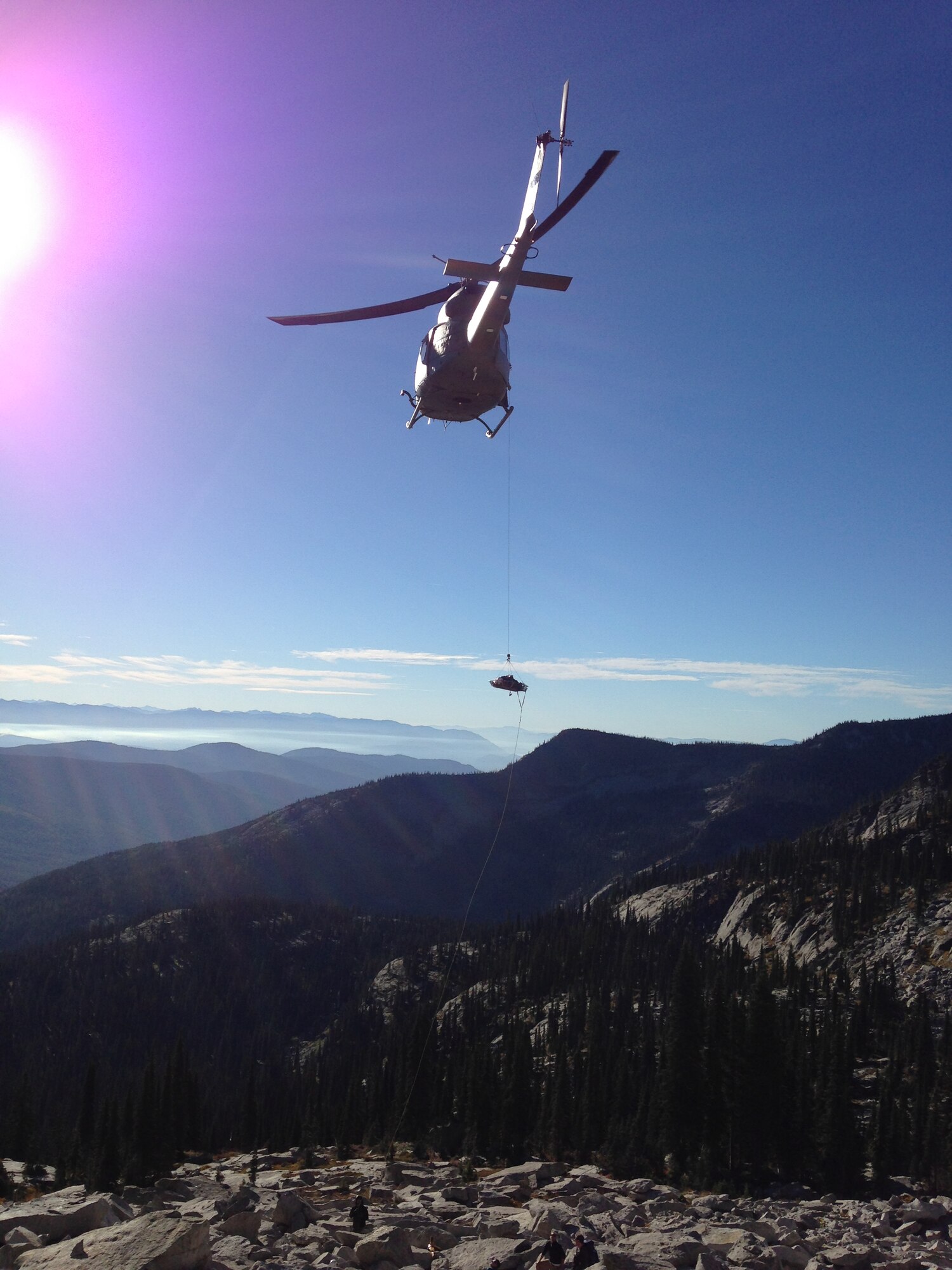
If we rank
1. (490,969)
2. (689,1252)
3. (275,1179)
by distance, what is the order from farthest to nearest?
1. (490,969)
2. (275,1179)
3. (689,1252)

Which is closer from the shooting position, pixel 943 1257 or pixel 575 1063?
pixel 943 1257

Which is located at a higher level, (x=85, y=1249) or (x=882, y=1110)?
(x=85, y=1249)

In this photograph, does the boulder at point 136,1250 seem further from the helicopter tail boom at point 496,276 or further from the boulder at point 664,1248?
the helicopter tail boom at point 496,276

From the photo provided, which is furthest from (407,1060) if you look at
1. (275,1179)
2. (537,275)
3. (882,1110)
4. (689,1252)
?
(537,275)

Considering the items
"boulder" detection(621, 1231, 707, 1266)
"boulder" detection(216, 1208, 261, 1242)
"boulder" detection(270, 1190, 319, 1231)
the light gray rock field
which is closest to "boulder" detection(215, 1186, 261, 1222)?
the light gray rock field

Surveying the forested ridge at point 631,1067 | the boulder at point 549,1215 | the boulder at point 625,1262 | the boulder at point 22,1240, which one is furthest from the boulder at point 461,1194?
the forested ridge at point 631,1067

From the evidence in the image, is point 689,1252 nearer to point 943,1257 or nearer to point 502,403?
point 943,1257
